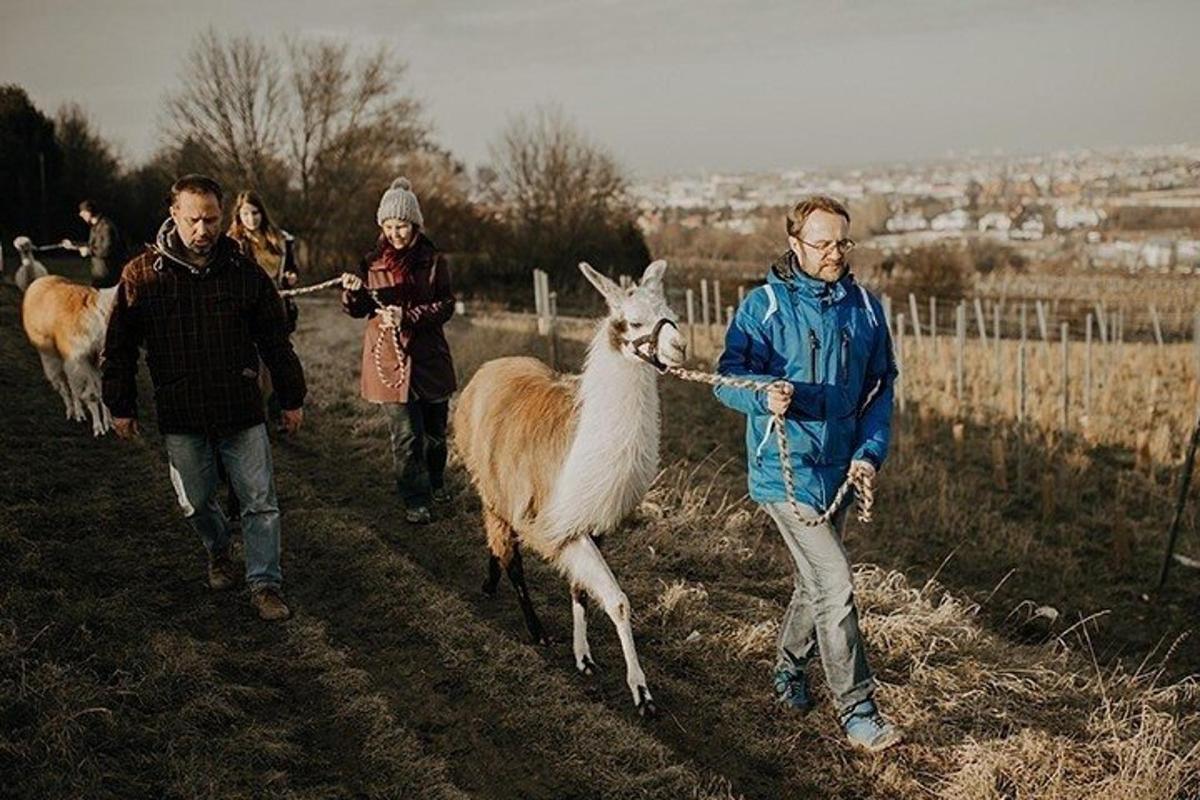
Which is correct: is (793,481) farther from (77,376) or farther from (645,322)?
(77,376)

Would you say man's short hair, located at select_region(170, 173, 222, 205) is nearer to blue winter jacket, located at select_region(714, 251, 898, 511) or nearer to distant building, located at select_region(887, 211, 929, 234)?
blue winter jacket, located at select_region(714, 251, 898, 511)

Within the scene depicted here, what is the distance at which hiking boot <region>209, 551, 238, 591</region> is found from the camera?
A: 452 cm

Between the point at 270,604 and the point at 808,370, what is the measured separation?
9.40 feet

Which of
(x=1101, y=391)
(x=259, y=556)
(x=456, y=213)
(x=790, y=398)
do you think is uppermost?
(x=456, y=213)

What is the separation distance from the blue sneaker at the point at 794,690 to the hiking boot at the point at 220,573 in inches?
113

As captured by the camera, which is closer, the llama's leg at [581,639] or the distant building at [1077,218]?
the llama's leg at [581,639]

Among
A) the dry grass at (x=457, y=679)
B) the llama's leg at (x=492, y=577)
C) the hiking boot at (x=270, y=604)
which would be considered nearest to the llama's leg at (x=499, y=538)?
the llama's leg at (x=492, y=577)

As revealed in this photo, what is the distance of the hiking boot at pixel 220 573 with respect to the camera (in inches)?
178

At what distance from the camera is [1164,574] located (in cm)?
813

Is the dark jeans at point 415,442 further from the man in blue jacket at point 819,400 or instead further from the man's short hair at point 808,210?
the man's short hair at point 808,210

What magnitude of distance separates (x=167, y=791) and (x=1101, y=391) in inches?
591

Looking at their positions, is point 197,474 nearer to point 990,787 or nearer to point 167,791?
point 167,791

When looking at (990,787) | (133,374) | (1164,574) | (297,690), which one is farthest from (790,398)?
(1164,574)

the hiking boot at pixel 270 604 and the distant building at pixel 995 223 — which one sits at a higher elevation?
the distant building at pixel 995 223
